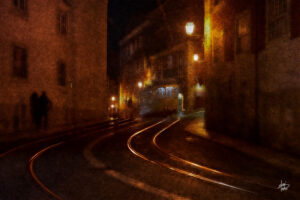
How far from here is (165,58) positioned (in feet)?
114

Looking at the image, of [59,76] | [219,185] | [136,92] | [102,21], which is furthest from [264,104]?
[136,92]

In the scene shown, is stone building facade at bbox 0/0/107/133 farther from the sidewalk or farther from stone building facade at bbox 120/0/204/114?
the sidewalk

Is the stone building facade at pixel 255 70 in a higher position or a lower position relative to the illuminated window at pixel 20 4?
lower

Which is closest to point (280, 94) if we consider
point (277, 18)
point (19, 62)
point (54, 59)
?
point (277, 18)

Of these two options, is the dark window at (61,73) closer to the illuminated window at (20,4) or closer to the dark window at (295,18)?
the illuminated window at (20,4)

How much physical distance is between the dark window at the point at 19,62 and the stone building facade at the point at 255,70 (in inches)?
430

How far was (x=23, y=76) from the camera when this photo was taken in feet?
50.7

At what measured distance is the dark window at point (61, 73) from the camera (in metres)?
19.2

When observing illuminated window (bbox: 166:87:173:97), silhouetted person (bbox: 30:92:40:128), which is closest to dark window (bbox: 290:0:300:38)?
silhouetted person (bbox: 30:92:40:128)

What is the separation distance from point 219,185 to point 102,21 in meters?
23.2

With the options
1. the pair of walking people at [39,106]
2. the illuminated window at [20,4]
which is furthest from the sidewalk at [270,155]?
the illuminated window at [20,4]

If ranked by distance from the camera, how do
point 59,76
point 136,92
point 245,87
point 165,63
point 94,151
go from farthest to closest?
point 136,92 < point 165,63 < point 59,76 < point 245,87 < point 94,151

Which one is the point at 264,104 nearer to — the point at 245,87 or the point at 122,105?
the point at 245,87

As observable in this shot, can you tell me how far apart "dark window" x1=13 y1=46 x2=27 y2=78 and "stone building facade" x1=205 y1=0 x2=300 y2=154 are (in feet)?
35.8
